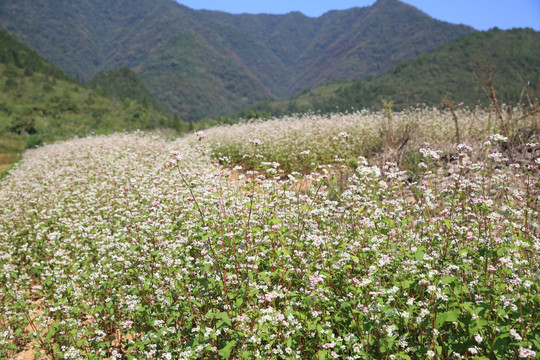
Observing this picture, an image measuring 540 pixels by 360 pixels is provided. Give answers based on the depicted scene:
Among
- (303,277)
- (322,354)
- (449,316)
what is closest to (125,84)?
(303,277)

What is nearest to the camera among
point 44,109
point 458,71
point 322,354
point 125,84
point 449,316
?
point 449,316

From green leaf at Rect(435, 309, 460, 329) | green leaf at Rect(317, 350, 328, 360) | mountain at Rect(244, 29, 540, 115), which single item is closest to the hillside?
green leaf at Rect(317, 350, 328, 360)

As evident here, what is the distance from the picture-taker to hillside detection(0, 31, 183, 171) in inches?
1185

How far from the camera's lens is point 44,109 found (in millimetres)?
42469

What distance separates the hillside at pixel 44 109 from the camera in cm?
3011

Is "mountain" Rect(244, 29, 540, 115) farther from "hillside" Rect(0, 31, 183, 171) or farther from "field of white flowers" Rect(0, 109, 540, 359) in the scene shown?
"field of white flowers" Rect(0, 109, 540, 359)

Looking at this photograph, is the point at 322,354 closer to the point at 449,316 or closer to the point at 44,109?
the point at 449,316

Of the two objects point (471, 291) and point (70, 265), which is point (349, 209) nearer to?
point (471, 291)

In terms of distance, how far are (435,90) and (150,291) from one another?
7996 cm

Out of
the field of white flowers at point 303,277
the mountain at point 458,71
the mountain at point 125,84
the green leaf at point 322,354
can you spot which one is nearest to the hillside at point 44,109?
the field of white flowers at point 303,277

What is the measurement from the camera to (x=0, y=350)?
164 inches

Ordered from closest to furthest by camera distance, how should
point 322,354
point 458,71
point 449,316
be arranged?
point 449,316 < point 322,354 < point 458,71

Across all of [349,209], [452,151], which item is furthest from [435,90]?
[349,209]

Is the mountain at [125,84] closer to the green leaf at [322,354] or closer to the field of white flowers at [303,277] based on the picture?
the field of white flowers at [303,277]
